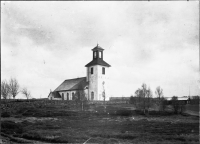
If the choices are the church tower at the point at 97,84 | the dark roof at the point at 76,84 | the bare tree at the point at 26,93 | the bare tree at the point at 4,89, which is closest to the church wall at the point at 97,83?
the church tower at the point at 97,84

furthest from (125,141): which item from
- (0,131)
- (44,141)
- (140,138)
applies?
(0,131)

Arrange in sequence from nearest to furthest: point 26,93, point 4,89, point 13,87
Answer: point 4,89, point 13,87, point 26,93

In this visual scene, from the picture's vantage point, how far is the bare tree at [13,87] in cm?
1332

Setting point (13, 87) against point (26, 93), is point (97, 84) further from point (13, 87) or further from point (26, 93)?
point (13, 87)

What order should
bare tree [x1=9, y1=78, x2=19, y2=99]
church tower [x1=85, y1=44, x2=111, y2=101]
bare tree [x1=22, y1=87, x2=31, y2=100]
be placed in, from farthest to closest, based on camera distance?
church tower [x1=85, y1=44, x2=111, y2=101], bare tree [x1=22, y1=87, x2=31, y2=100], bare tree [x1=9, y1=78, x2=19, y2=99]

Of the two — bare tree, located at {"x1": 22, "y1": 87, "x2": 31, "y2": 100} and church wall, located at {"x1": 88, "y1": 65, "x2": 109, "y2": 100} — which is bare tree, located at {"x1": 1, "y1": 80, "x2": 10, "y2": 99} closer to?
bare tree, located at {"x1": 22, "y1": 87, "x2": 31, "y2": 100}

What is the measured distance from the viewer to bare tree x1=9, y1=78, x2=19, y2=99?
43.7 feet

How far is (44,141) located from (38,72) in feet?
15.5

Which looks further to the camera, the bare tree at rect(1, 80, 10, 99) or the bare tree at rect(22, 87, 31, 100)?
the bare tree at rect(22, 87, 31, 100)

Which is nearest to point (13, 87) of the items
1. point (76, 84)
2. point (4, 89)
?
point (4, 89)

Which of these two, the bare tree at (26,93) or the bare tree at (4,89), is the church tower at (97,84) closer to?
the bare tree at (26,93)

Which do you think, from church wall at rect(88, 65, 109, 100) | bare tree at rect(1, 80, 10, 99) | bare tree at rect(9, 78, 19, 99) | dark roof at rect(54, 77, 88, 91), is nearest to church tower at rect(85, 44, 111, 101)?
church wall at rect(88, 65, 109, 100)

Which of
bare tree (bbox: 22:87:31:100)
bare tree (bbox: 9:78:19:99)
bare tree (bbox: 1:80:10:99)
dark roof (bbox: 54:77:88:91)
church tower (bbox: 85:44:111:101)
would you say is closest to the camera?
bare tree (bbox: 1:80:10:99)

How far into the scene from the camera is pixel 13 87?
13.5 m
